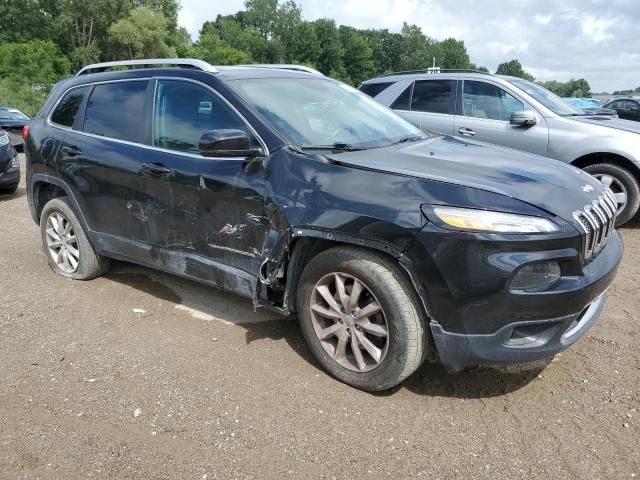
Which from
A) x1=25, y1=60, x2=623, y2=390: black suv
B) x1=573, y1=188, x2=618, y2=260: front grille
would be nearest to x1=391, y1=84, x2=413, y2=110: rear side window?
x1=25, y1=60, x2=623, y2=390: black suv

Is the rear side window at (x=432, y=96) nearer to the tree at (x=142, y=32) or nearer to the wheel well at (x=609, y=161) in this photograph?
the wheel well at (x=609, y=161)

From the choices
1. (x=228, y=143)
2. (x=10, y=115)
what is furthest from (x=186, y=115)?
(x=10, y=115)

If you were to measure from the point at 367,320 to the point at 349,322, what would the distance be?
127 millimetres

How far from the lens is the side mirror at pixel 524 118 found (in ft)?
21.8

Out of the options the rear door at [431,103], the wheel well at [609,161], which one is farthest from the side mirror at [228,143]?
the wheel well at [609,161]

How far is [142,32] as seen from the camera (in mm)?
55281

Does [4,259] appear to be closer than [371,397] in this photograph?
No

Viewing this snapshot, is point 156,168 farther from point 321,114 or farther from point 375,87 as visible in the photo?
point 375,87

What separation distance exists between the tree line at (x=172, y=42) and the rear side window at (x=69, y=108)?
6919 mm

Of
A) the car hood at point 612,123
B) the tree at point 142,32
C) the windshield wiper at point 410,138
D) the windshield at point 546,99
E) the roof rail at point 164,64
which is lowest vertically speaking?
the car hood at point 612,123

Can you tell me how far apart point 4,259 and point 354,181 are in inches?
171

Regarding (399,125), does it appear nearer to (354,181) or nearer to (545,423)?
(354,181)

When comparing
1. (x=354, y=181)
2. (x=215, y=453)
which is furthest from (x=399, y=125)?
(x=215, y=453)

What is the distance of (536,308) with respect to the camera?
260 cm
